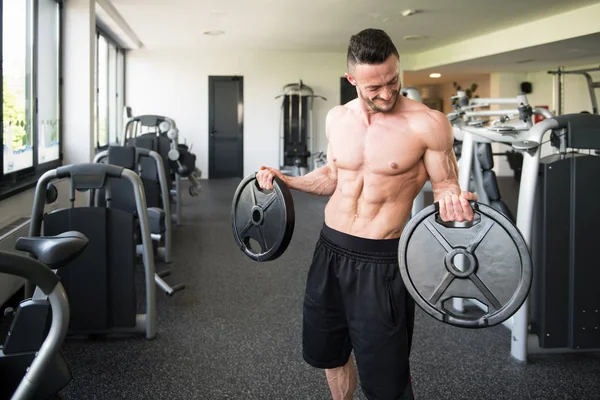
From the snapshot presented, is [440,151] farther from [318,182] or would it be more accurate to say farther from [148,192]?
[148,192]

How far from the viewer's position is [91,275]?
2350 millimetres

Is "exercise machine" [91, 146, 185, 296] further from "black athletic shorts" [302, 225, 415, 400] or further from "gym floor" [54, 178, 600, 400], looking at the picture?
"black athletic shorts" [302, 225, 415, 400]

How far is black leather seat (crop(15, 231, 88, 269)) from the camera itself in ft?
4.37

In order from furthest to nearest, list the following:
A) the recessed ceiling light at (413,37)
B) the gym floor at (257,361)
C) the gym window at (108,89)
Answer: the recessed ceiling light at (413,37) < the gym window at (108,89) < the gym floor at (257,361)

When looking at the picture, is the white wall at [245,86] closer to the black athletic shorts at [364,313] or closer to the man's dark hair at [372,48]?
the black athletic shorts at [364,313]

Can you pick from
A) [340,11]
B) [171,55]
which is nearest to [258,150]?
[171,55]

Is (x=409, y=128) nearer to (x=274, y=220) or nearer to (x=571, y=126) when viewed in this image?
(x=274, y=220)

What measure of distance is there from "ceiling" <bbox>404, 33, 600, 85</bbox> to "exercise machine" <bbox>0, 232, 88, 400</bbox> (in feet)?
20.6

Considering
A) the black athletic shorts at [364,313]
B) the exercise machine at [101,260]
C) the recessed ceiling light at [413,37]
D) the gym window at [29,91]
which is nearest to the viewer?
the black athletic shorts at [364,313]

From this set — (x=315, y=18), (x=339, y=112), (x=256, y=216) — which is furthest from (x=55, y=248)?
(x=315, y=18)

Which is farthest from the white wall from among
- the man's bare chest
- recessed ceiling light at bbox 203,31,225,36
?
the man's bare chest

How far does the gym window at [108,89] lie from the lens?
266 inches

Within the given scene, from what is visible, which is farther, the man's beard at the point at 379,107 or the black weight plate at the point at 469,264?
the man's beard at the point at 379,107

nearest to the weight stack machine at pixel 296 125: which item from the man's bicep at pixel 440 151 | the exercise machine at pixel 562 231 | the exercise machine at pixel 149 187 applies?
the exercise machine at pixel 149 187
